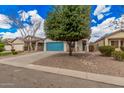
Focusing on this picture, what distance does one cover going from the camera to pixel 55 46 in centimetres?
3672

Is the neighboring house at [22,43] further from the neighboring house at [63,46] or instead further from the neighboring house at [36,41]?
the neighboring house at [63,46]

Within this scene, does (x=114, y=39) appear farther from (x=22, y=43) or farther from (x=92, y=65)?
(x=22, y=43)

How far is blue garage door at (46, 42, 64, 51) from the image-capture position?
3603 cm

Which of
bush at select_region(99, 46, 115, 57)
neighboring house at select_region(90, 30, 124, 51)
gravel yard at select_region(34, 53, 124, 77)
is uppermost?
neighboring house at select_region(90, 30, 124, 51)

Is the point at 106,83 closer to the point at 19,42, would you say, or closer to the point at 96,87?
the point at 96,87

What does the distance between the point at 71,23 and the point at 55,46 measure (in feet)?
65.6

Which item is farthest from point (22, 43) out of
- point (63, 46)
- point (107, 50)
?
point (107, 50)

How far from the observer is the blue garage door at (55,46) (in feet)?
118

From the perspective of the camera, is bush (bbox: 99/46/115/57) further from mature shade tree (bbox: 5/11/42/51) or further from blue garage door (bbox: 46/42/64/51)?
mature shade tree (bbox: 5/11/42/51)

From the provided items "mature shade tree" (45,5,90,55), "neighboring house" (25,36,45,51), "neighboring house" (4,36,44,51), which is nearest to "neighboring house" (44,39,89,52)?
"neighboring house" (4,36,44,51)

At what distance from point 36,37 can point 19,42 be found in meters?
4.58

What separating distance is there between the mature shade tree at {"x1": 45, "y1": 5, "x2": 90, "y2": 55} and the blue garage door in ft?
58.9

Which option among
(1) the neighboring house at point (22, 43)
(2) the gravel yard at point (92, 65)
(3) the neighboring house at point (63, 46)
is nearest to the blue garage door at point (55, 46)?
(3) the neighboring house at point (63, 46)

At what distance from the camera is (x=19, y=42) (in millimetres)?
46688
